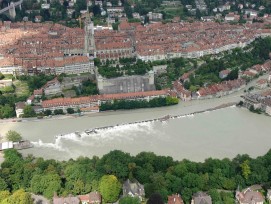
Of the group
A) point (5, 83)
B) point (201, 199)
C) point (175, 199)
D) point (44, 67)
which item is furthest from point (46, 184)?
point (44, 67)

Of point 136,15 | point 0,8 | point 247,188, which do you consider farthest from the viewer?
point 0,8

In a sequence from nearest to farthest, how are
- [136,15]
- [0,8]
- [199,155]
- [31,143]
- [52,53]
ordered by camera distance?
[199,155]
[31,143]
[52,53]
[136,15]
[0,8]

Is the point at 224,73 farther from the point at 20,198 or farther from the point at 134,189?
the point at 20,198

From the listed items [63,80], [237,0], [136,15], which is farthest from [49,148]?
[237,0]

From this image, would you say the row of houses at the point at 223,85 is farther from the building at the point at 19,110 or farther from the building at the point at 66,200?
the building at the point at 66,200

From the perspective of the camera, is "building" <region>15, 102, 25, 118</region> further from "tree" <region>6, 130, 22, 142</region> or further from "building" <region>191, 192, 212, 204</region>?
"building" <region>191, 192, 212, 204</region>

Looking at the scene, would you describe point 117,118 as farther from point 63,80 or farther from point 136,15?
point 136,15

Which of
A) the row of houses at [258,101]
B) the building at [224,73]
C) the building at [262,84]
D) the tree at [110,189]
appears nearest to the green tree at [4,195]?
the tree at [110,189]
